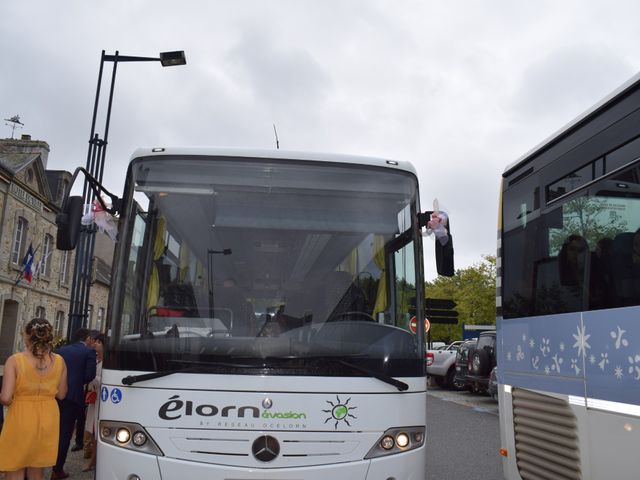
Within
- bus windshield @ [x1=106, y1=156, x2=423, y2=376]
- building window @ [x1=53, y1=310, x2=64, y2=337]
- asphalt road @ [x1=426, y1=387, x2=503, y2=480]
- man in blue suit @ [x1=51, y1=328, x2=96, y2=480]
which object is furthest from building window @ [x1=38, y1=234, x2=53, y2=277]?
bus windshield @ [x1=106, y1=156, x2=423, y2=376]

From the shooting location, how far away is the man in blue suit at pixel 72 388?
634 cm

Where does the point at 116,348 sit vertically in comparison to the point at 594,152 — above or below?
below

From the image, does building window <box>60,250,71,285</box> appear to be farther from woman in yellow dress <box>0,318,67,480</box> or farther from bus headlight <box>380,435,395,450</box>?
bus headlight <box>380,435,395,450</box>

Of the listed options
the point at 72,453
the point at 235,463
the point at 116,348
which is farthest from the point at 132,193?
the point at 72,453

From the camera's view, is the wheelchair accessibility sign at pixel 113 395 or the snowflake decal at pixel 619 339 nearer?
the snowflake decal at pixel 619 339

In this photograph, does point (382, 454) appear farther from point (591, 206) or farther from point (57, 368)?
point (57, 368)

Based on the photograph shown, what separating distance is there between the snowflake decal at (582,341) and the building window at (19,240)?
86.4 feet

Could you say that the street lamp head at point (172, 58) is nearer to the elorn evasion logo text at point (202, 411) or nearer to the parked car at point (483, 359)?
the elorn evasion logo text at point (202, 411)

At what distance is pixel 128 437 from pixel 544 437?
→ 2950 millimetres

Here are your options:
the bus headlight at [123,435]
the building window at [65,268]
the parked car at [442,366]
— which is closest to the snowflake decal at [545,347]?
the bus headlight at [123,435]

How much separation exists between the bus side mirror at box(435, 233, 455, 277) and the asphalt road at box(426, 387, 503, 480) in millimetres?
3526

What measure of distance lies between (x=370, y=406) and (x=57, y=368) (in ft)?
9.35

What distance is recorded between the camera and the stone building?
82.0 ft

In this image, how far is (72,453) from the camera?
796 cm
